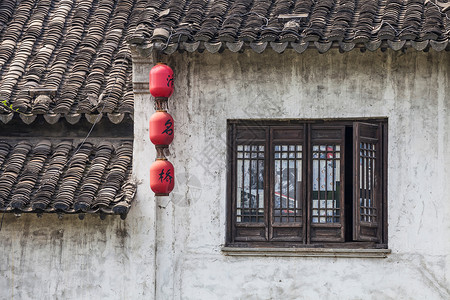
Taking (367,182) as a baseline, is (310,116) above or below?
above

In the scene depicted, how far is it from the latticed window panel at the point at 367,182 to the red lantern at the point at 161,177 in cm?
278

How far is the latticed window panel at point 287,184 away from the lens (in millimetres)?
14586

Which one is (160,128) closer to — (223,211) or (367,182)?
(223,211)

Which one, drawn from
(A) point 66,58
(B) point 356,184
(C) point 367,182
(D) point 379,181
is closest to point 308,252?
(B) point 356,184

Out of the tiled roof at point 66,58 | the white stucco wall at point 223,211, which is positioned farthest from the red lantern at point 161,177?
the tiled roof at point 66,58

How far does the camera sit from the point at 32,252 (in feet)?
48.5

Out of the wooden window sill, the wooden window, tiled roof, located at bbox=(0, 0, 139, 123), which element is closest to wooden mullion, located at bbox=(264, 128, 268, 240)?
the wooden window

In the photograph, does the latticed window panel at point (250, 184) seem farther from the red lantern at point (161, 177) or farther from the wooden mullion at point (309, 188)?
the red lantern at point (161, 177)

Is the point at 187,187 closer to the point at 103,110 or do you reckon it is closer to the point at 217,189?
the point at 217,189

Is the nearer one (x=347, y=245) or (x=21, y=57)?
(x=347, y=245)

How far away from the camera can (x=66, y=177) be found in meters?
14.6

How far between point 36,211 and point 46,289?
1377 mm

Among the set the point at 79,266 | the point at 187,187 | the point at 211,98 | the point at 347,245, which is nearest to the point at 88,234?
the point at 79,266

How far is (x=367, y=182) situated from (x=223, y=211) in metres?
2.18
